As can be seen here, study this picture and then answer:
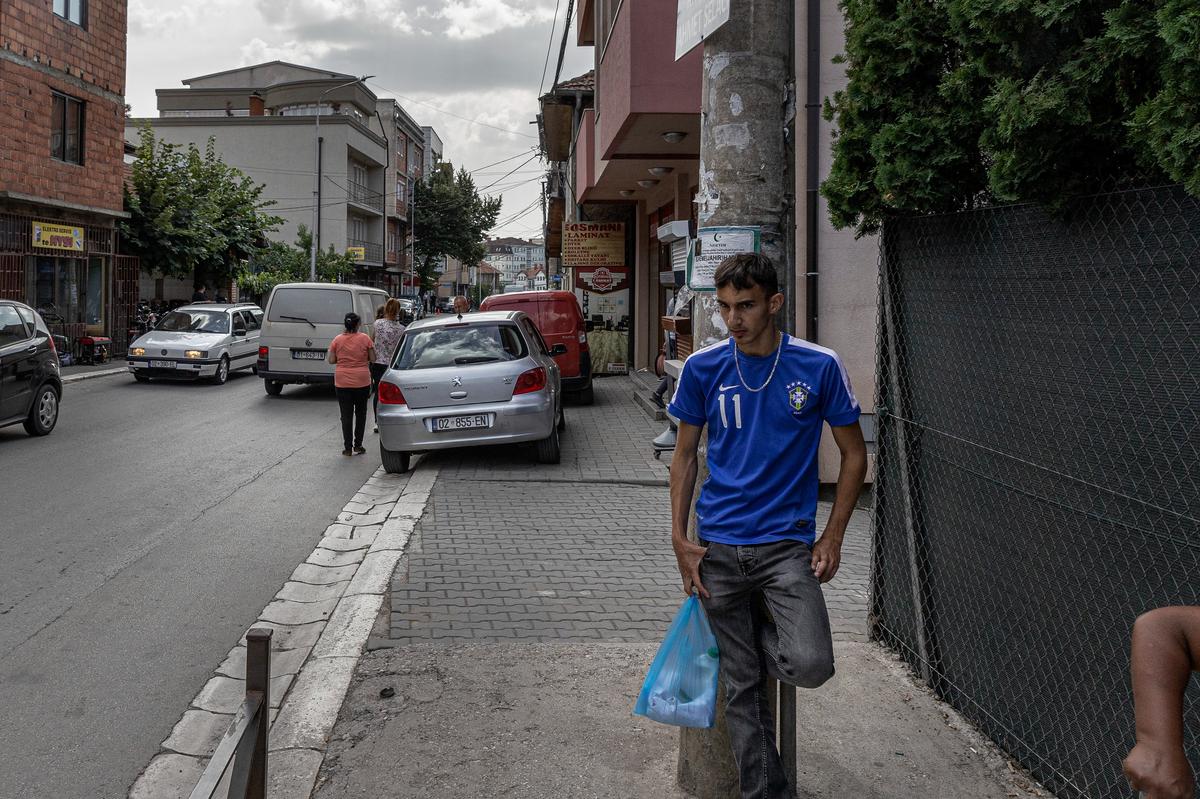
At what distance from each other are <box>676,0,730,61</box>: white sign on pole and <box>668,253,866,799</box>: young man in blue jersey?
1298 mm

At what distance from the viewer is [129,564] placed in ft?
23.8

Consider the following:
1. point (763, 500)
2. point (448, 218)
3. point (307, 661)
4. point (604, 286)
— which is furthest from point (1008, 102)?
point (448, 218)

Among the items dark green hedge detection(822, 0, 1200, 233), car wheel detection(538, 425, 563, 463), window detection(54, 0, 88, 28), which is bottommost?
car wheel detection(538, 425, 563, 463)

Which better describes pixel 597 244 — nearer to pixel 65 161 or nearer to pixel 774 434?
pixel 65 161

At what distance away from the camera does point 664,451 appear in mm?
11695

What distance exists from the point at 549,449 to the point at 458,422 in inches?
42.6

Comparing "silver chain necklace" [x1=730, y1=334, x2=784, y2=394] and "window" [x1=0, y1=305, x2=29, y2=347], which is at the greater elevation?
"window" [x1=0, y1=305, x2=29, y2=347]

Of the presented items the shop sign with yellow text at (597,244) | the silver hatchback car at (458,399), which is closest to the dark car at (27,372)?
the silver hatchback car at (458,399)

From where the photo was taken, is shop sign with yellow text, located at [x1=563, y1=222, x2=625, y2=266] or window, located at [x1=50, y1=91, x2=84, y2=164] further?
shop sign with yellow text, located at [x1=563, y1=222, x2=625, y2=266]

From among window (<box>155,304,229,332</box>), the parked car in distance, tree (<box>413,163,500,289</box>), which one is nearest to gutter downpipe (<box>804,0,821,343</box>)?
the parked car in distance

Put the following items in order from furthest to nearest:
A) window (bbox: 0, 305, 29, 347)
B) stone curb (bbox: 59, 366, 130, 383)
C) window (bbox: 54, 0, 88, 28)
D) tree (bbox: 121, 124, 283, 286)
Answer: tree (bbox: 121, 124, 283, 286) < window (bbox: 54, 0, 88, 28) < stone curb (bbox: 59, 366, 130, 383) < window (bbox: 0, 305, 29, 347)

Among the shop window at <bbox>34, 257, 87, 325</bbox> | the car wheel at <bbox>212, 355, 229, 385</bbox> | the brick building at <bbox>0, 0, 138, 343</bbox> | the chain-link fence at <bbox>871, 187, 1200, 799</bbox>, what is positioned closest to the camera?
the chain-link fence at <bbox>871, 187, 1200, 799</bbox>

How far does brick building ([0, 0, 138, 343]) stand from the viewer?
75.5ft

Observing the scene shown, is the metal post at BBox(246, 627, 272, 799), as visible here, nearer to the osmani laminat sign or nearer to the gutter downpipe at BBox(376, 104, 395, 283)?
the osmani laminat sign
